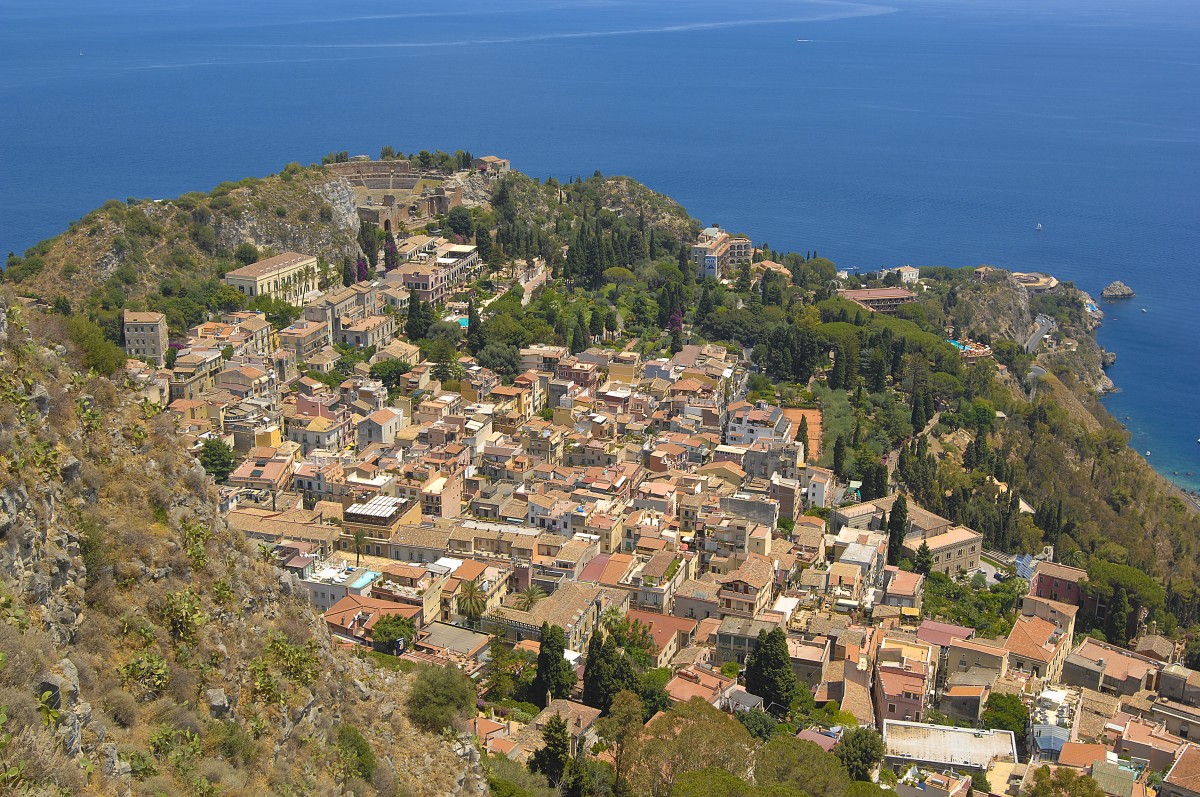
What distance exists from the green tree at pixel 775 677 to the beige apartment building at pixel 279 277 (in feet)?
78.3

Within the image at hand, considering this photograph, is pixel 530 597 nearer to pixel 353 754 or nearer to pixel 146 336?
pixel 353 754

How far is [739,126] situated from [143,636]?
10028 centimetres

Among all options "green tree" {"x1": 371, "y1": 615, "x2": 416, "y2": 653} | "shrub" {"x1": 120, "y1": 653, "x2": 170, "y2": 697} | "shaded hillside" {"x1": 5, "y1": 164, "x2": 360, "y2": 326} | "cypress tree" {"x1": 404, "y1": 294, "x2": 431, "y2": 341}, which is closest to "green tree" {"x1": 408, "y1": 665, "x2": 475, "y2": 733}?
"green tree" {"x1": 371, "y1": 615, "x2": 416, "y2": 653}

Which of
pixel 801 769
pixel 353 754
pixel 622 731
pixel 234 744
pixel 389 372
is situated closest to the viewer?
pixel 234 744

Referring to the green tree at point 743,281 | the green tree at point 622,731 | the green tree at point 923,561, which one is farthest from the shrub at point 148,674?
the green tree at point 743,281

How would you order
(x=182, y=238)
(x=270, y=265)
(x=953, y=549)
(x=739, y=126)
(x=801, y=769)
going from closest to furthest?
1. (x=801, y=769)
2. (x=953, y=549)
3. (x=270, y=265)
4. (x=182, y=238)
5. (x=739, y=126)

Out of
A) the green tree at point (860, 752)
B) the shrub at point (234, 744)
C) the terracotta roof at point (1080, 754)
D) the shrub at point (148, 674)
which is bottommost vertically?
the terracotta roof at point (1080, 754)

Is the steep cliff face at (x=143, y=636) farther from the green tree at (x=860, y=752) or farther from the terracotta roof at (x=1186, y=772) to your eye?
the terracotta roof at (x=1186, y=772)

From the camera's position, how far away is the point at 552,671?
21359mm

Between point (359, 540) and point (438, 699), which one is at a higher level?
point (438, 699)

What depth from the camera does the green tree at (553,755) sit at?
717 inches

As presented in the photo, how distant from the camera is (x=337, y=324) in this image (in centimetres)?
3919

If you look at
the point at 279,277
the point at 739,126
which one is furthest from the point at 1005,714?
the point at 739,126

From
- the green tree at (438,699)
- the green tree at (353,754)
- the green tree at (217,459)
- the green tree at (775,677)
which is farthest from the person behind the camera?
the green tree at (217,459)
